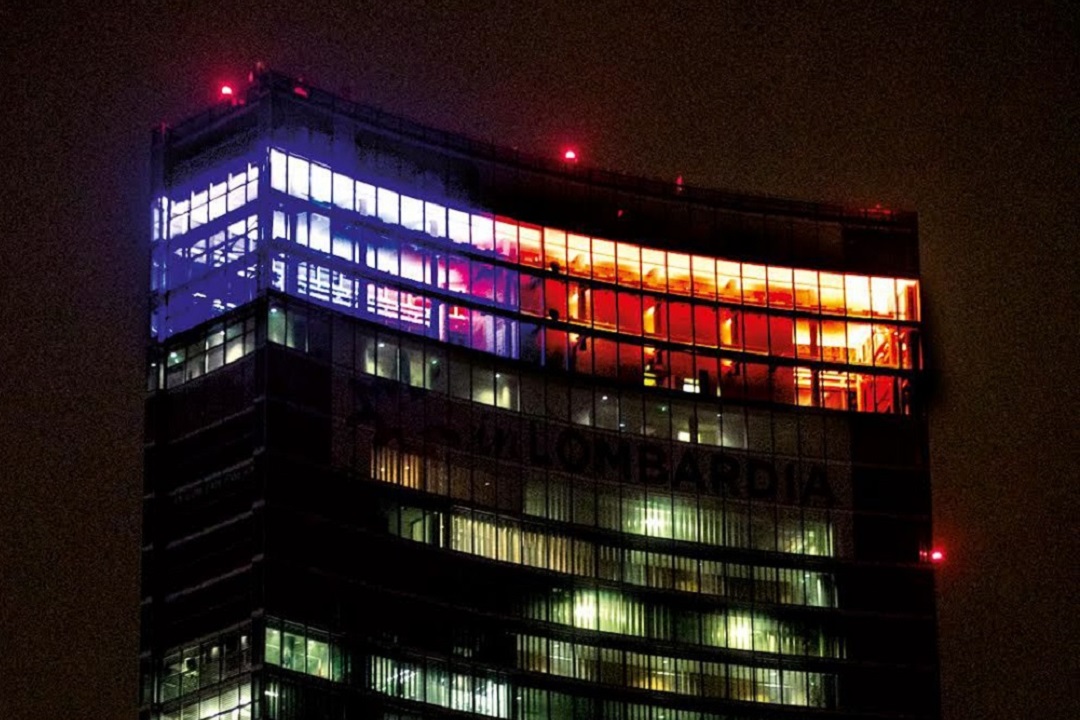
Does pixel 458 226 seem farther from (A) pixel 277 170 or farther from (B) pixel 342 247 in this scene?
(A) pixel 277 170

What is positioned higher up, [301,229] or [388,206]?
[388,206]

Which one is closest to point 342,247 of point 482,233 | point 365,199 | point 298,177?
point 365,199

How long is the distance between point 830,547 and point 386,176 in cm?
3621

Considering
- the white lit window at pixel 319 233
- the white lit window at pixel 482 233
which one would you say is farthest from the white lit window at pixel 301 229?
the white lit window at pixel 482 233

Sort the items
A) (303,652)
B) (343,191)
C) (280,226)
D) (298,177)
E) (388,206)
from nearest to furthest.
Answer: (303,652), (280,226), (298,177), (343,191), (388,206)

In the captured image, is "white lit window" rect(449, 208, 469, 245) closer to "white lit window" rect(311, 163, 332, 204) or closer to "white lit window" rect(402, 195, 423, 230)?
"white lit window" rect(402, 195, 423, 230)

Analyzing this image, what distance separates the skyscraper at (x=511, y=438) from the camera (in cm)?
14700

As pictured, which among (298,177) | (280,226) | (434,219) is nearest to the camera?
(280,226)

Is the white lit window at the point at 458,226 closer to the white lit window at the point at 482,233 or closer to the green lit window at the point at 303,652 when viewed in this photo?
the white lit window at the point at 482,233

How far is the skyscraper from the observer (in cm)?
14700

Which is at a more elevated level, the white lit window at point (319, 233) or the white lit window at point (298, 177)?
the white lit window at point (298, 177)

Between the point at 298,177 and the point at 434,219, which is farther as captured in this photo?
the point at 434,219

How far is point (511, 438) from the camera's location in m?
159

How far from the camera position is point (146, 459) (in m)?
151
